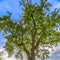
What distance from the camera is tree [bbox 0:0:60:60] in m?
16.7

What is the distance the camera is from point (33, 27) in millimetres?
16844

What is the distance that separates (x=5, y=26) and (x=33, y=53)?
8.01 feet

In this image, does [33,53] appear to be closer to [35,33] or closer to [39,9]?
[35,33]

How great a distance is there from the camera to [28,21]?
1659cm

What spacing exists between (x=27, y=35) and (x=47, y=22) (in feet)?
5.10

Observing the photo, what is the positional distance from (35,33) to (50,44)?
1.31 meters

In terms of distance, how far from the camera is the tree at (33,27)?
16.7m

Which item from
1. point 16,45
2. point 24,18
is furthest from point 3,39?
point 24,18

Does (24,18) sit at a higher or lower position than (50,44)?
higher

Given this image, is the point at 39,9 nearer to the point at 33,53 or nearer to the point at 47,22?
the point at 47,22

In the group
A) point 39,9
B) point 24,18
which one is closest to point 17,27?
point 24,18

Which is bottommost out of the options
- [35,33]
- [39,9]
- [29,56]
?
[29,56]

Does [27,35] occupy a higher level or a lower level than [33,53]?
higher

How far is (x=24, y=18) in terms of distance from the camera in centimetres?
1673
